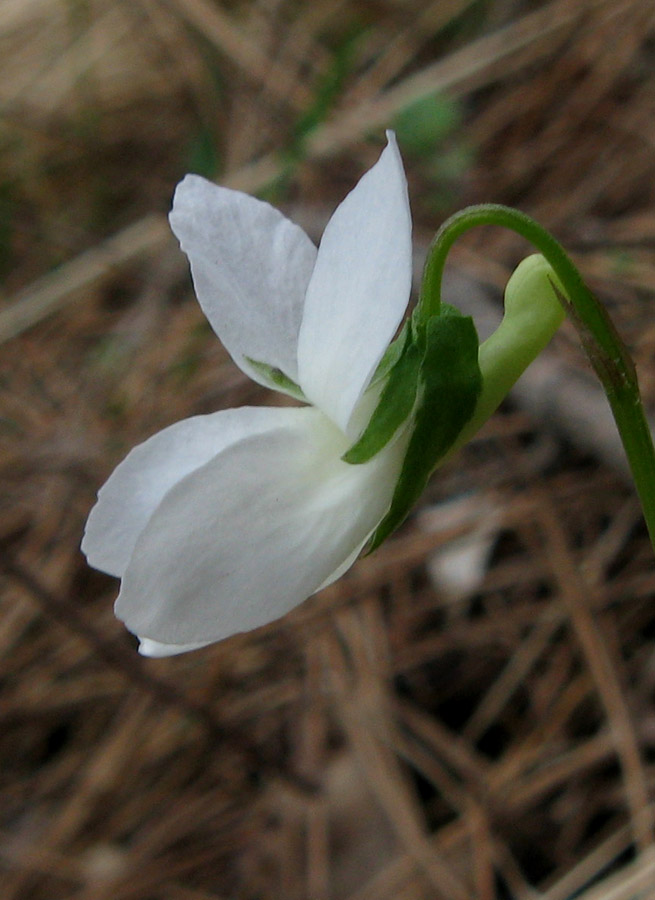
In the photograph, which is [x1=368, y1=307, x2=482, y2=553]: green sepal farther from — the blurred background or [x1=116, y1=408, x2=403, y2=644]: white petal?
the blurred background

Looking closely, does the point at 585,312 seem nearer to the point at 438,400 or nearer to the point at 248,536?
the point at 438,400

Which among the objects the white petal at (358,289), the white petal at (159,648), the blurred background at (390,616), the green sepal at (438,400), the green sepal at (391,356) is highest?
the white petal at (358,289)

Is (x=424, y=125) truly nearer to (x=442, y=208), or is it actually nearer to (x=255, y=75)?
(x=442, y=208)

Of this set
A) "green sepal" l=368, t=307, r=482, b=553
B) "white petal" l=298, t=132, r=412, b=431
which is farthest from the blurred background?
"white petal" l=298, t=132, r=412, b=431

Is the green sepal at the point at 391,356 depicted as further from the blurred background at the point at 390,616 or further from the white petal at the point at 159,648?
the blurred background at the point at 390,616

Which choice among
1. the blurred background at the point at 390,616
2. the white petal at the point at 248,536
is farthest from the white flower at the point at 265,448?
the blurred background at the point at 390,616

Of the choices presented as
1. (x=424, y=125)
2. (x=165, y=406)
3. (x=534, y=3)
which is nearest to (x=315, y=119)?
(x=424, y=125)
